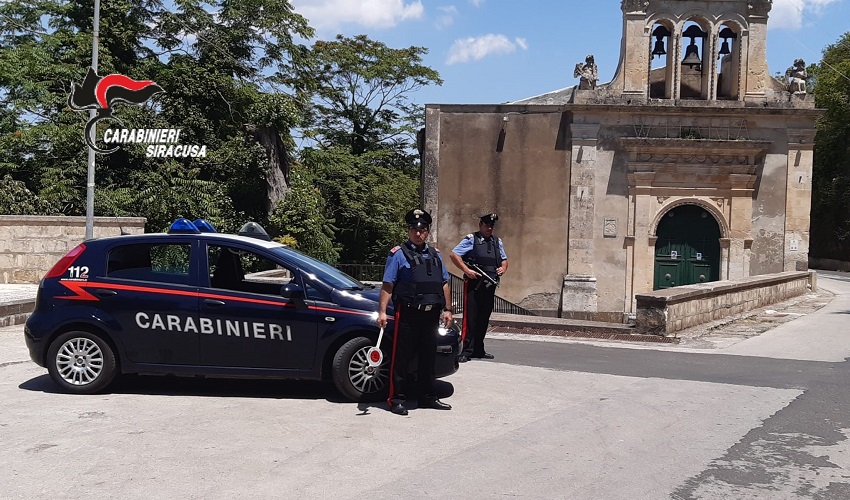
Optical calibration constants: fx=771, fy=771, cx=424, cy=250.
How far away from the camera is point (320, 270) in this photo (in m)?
7.38

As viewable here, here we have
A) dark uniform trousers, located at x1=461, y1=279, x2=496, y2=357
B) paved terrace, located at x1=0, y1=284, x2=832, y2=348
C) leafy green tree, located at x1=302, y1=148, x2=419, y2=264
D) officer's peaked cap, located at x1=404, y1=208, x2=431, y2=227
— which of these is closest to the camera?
officer's peaked cap, located at x1=404, y1=208, x2=431, y2=227

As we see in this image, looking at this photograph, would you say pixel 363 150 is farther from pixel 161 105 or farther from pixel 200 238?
pixel 200 238

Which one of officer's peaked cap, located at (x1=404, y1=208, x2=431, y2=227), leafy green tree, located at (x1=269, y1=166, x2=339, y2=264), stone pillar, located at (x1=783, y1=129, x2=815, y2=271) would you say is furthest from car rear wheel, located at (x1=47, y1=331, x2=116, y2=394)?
leafy green tree, located at (x1=269, y1=166, x2=339, y2=264)

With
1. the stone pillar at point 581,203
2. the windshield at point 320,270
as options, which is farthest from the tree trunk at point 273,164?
the windshield at point 320,270

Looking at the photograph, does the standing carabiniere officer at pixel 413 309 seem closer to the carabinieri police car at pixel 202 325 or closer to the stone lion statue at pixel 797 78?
the carabinieri police car at pixel 202 325

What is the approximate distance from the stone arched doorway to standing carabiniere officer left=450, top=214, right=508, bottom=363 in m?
13.0

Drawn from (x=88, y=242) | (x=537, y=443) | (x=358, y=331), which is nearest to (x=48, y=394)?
(x=88, y=242)

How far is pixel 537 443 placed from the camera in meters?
5.77

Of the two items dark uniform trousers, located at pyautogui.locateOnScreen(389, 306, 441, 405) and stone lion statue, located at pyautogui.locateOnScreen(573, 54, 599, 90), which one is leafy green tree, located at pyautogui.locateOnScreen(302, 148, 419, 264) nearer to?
stone lion statue, located at pyautogui.locateOnScreen(573, 54, 599, 90)

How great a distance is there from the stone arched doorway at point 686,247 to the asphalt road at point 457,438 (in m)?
12.8

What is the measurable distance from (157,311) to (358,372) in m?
1.95

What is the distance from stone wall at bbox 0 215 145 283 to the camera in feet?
58.1

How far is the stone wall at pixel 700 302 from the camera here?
1184 centimetres

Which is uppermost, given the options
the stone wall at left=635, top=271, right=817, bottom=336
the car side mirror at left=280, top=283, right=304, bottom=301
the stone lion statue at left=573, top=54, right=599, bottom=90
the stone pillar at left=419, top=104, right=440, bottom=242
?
the stone lion statue at left=573, top=54, right=599, bottom=90
